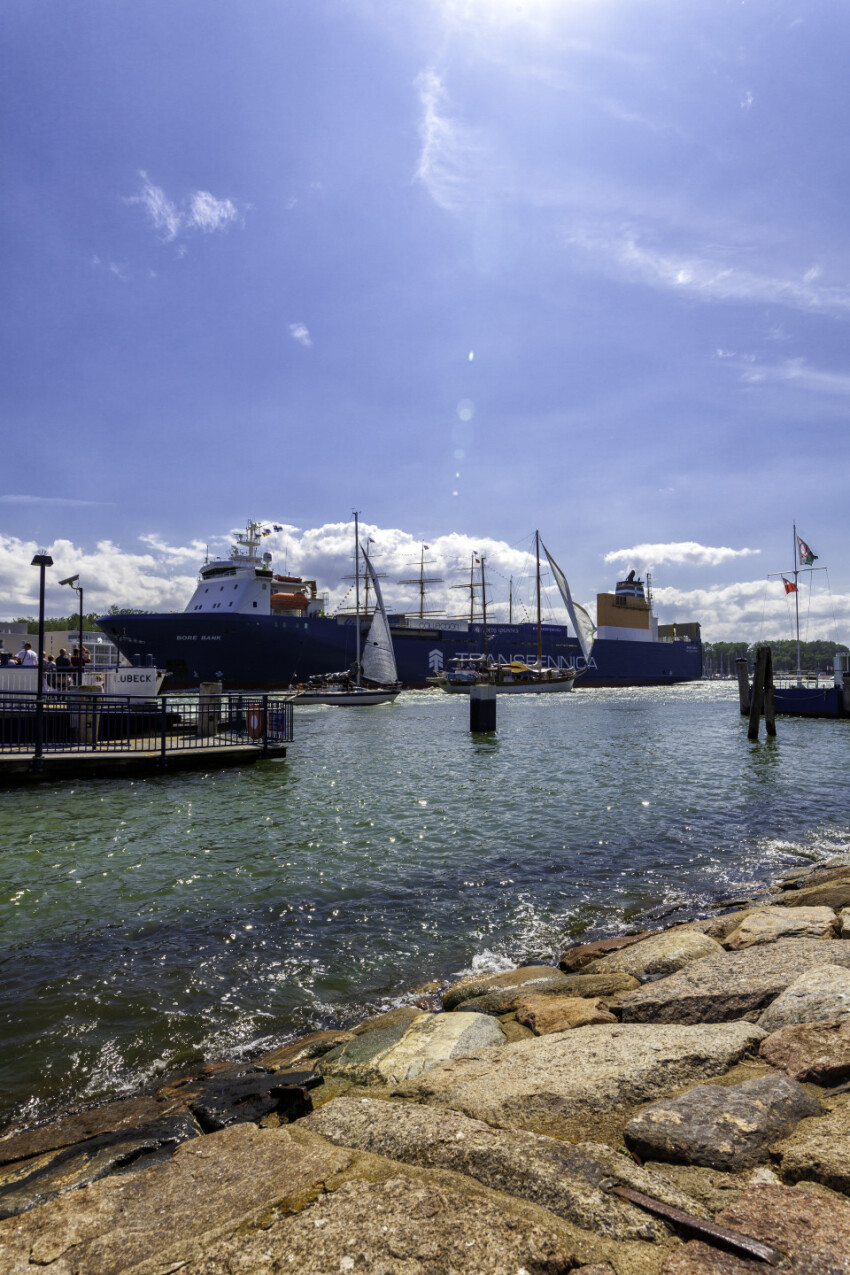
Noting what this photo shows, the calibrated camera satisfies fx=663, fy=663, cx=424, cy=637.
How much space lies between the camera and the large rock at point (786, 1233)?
5.42 ft

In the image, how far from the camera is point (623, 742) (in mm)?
22672

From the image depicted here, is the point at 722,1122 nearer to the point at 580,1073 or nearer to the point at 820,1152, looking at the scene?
the point at 820,1152

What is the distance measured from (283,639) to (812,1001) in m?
46.1

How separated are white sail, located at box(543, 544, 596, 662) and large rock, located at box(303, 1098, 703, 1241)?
58.1 meters

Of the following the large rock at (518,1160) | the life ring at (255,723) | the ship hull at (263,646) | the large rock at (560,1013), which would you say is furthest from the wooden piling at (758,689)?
the ship hull at (263,646)

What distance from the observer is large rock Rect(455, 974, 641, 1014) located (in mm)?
4449

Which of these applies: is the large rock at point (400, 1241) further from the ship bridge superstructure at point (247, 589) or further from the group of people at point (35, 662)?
the ship bridge superstructure at point (247, 589)

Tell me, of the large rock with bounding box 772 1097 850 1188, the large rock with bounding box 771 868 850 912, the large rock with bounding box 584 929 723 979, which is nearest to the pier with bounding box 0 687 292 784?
the large rock with bounding box 584 929 723 979

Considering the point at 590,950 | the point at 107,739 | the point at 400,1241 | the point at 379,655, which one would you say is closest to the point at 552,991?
the point at 590,950

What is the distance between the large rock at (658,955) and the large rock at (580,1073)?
1.45m

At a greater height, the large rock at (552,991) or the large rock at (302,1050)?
the large rock at (552,991)

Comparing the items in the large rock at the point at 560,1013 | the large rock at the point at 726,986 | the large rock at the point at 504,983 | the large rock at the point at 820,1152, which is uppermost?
the large rock at the point at 820,1152

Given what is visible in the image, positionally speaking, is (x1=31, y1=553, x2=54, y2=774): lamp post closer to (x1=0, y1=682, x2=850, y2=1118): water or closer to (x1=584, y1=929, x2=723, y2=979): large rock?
(x1=0, y1=682, x2=850, y2=1118): water

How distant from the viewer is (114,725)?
1717 centimetres
